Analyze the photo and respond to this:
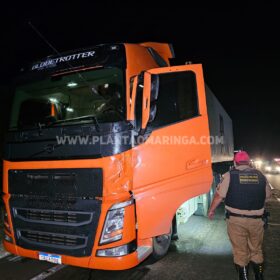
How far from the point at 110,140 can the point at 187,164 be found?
51.2 inches

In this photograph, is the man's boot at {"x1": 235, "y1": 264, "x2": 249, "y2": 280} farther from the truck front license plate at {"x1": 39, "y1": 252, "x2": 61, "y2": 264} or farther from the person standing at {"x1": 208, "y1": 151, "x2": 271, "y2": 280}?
the truck front license plate at {"x1": 39, "y1": 252, "x2": 61, "y2": 264}

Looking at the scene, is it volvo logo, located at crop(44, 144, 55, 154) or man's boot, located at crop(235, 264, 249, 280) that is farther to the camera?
volvo logo, located at crop(44, 144, 55, 154)

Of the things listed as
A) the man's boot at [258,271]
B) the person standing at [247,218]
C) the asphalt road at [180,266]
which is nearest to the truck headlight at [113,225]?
the asphalt road at [180,266]

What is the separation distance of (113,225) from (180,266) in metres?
1.51

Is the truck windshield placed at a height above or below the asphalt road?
above

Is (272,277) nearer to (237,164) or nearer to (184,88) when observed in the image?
(237,164)

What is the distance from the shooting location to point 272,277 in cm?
380

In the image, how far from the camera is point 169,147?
394 centimetres

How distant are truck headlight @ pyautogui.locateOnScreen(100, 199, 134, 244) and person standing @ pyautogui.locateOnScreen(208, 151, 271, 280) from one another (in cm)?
142

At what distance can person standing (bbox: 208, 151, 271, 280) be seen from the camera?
11.5 feet

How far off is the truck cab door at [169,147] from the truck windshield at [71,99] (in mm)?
406

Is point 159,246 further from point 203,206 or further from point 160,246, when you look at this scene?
point 203,206

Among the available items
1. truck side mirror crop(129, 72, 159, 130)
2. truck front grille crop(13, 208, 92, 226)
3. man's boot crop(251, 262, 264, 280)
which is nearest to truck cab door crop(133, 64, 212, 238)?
truck side mirror crop(129, 72, 159, 130)

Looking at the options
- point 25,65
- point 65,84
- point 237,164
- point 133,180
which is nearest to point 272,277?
point 237,164
